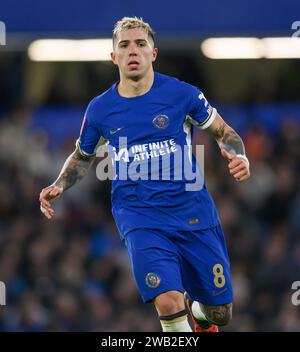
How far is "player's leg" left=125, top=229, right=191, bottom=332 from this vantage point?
26.5 feet

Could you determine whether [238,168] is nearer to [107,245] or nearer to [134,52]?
[134,52]

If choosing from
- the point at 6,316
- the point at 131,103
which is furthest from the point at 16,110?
the point at 131,103

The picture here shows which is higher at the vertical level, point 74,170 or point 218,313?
point 74,170

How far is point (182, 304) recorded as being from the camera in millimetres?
8133

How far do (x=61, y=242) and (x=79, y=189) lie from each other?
2.76ft

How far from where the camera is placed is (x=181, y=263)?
8.54m

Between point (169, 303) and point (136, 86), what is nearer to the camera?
point (169, 303)

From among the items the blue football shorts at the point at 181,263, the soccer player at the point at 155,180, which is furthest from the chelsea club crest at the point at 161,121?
the blue football shorts at the point at 181,263

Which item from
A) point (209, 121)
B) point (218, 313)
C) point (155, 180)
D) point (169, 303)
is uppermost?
point (209, 121)

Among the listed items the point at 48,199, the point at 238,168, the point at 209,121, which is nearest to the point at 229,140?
the point at 209,121

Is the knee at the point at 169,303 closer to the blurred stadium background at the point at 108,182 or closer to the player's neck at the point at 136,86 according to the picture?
the player's neck at the point at 136,86

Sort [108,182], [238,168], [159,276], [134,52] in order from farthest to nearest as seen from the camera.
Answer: [108,182], [134,52], [159,276], [238,168]

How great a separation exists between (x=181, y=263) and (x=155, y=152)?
0.91m

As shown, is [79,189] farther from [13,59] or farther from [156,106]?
[156,106]
